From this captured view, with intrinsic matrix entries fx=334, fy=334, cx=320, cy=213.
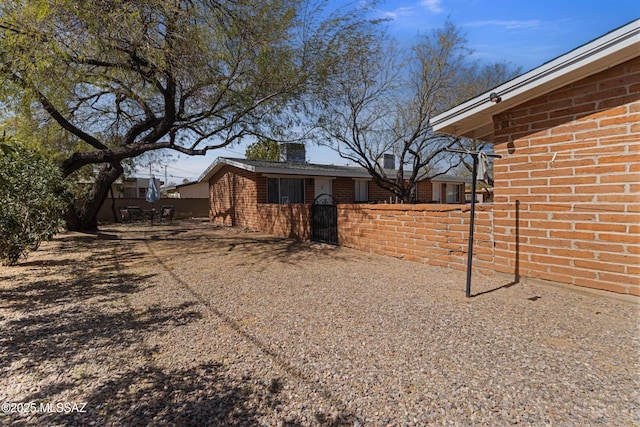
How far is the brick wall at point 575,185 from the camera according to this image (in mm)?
3709

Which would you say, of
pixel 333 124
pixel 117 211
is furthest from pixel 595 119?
pixel 117 211

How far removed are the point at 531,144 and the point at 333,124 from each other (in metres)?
7.86

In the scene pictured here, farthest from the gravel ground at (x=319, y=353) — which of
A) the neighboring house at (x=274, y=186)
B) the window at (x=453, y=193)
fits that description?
the window at (x=453, y=193)

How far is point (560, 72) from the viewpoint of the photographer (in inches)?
160

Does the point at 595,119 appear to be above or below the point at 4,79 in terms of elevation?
below

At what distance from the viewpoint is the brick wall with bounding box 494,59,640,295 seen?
3709mm

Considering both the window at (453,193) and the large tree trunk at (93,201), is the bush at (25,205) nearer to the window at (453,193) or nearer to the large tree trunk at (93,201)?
the large tree trunk at (93,201)

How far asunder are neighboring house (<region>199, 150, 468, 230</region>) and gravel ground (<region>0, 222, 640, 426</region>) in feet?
28.7

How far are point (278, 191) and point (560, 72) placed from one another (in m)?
11.7

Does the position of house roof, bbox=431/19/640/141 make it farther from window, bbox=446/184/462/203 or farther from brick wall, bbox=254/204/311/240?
window, bbox=446/184/462/203

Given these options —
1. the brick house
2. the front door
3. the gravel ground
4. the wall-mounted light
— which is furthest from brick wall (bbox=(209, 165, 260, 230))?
the wall-mounted light

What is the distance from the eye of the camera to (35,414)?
7.16 feet

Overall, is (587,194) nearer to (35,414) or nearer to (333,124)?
(35,414)

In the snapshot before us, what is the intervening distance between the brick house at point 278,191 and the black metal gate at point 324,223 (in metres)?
0.36
